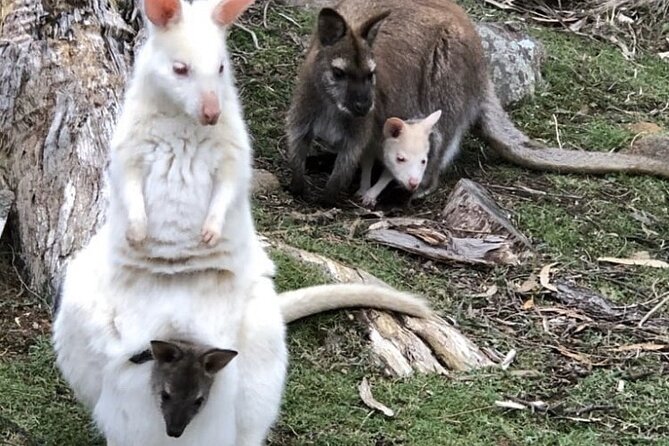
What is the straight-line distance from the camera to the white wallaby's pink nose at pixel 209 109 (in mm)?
2861

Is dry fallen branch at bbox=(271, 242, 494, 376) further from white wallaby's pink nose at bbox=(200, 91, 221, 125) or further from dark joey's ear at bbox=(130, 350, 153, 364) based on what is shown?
white wallaby's pink nose at bbox=(200, 91, 221, 125)

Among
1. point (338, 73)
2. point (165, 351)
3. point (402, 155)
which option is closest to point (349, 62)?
point (338, 73)

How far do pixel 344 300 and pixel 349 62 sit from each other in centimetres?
237

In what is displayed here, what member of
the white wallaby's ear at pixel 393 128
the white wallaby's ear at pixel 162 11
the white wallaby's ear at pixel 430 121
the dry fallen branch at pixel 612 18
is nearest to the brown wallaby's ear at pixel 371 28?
the white wallaby's ear at pixel 393 128

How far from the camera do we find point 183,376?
2.87m

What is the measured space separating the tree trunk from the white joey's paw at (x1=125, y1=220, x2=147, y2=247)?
3.54 ft

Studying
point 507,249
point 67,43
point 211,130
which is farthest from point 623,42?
point 211,130

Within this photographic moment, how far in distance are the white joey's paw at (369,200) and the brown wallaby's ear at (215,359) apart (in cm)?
346

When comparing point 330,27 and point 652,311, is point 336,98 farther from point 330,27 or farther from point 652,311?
point 652,311

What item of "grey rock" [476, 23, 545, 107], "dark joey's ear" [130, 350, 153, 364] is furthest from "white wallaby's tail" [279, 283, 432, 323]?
"grey rock" [476, 23, 545, 107]

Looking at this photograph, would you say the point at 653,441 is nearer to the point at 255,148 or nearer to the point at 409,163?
the point at 409,163

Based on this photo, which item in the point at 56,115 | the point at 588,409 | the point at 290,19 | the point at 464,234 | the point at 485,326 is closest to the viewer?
the point at 588,409

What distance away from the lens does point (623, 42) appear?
8531 millimetres

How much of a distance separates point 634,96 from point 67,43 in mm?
4431
